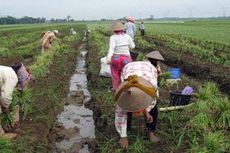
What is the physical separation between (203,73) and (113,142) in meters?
7.29

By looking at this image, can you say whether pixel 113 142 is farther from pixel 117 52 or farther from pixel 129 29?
pixel 129 29

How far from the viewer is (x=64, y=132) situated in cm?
812

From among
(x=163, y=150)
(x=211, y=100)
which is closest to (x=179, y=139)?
(x=163, y=150)

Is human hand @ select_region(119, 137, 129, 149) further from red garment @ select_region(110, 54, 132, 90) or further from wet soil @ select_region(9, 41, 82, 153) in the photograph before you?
red garment @ select_region(110, 54, 132, 90)

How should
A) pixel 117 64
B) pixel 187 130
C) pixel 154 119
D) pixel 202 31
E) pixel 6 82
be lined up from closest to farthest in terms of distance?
pixel 6 82, pixel 154 119, pixel 187 130, pixel 117 64, pixel 202 31

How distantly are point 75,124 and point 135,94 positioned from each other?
3.76 meters

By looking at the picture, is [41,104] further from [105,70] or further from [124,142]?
[124,142]

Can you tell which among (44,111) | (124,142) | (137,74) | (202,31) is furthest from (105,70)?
(202,31)

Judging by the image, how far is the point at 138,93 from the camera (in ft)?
17.3

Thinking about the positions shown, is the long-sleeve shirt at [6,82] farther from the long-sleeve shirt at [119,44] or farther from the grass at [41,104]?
the long-sleeve shirt at [119,44]

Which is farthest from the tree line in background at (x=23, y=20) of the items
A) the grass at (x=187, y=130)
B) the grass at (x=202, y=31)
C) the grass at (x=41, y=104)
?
the grass at (x=187, y=130)

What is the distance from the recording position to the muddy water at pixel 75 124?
7353mm

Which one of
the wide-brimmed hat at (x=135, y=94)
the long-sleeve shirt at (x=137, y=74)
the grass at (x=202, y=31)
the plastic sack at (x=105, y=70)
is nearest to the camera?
the wide-brimmed hat at (x=135, y=94)

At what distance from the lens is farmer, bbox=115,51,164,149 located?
17.4 ft
